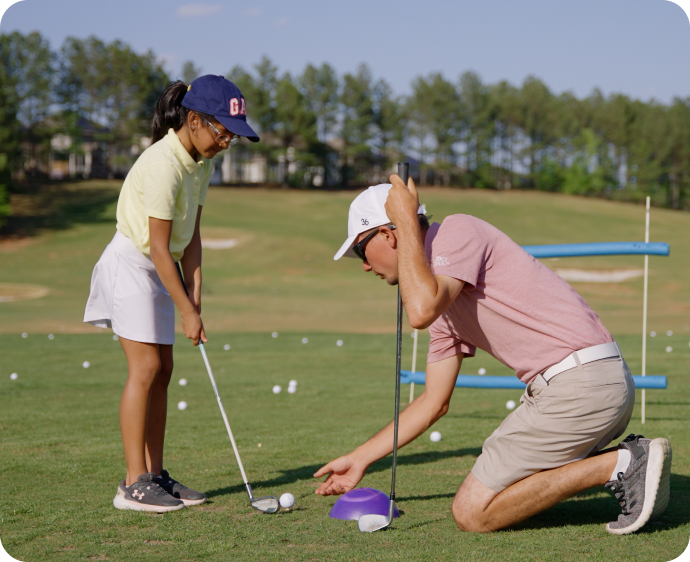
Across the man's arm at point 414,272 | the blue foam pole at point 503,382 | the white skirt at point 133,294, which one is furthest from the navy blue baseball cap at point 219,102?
the blue foam pole at point 503,382

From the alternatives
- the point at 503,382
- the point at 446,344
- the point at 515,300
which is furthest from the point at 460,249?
the point at 503,382

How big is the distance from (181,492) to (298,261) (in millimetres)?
35929

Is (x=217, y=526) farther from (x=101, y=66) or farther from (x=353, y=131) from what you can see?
(x=353, y=131)

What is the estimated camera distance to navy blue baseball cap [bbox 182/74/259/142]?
14.0ft

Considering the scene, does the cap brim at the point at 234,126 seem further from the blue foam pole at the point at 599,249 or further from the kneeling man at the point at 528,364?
the blue foam pole at the point at 599,249

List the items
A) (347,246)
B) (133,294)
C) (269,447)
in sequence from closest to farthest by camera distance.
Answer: (347,246)
(133,294)
(269,447)

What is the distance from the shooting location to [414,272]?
343 cm

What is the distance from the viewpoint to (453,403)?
831cm

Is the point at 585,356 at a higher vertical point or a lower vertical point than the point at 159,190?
lower

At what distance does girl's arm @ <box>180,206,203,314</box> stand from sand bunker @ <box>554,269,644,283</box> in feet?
102

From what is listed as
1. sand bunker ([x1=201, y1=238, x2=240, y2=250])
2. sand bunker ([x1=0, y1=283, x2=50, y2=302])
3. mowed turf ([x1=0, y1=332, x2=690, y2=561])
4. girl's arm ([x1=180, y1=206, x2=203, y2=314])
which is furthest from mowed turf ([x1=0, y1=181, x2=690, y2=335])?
girl's arm ([x1=180, y1=206, x2=203, y2=314])

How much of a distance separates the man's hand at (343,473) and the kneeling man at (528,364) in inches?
A: 21.6

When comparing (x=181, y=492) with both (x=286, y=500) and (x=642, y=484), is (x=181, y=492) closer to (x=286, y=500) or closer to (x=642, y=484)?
(x=286, y=500)

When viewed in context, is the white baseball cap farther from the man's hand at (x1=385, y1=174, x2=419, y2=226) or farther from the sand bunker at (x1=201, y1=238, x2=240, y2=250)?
the sand bunker at (x1=201, y1=238, x2=240, y2=250)
